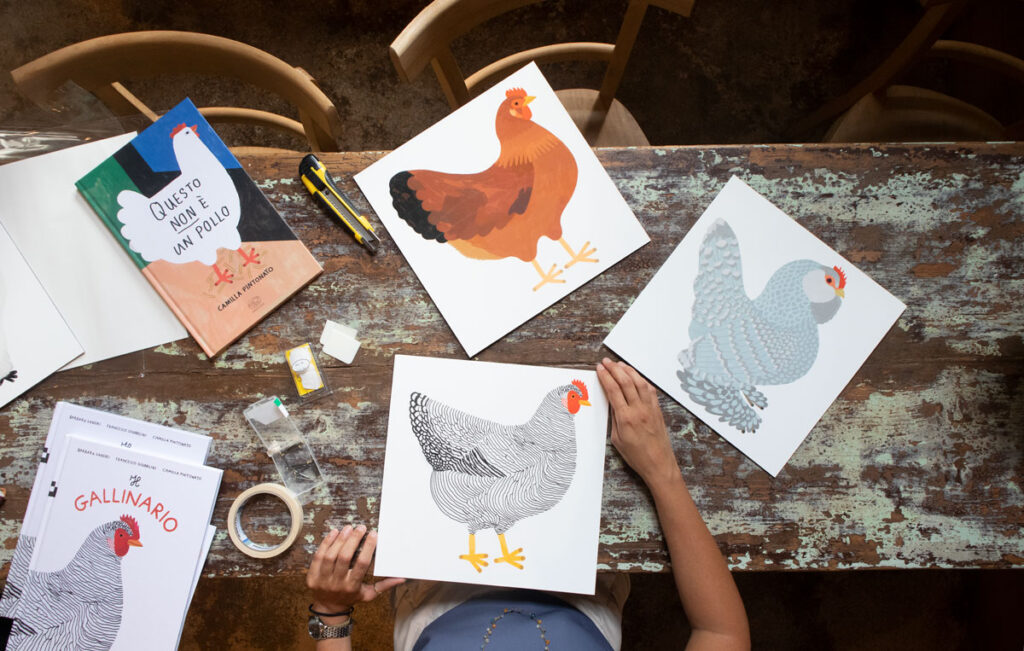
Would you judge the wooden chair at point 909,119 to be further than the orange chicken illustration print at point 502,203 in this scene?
Yes

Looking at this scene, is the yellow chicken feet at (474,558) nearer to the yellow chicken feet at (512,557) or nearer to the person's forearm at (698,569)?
the yellow chicken feet at (512,557)

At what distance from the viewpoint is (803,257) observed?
0.89m

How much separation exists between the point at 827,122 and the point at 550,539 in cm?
139

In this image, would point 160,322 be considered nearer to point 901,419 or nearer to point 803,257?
point 803,257

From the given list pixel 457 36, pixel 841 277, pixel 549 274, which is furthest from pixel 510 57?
pixel 841 277

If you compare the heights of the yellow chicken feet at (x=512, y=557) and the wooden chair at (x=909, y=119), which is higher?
the wooden chair at (x=909, y=119)

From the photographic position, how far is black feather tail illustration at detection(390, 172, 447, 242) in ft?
2.93

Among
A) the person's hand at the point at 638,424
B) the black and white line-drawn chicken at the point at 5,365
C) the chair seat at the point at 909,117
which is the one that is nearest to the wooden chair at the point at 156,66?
the black and white line-drawn chicken at the point at 5,365

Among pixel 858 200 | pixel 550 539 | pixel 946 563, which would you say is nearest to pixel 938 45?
pixel 858 200

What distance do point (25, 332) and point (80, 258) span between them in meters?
0.13

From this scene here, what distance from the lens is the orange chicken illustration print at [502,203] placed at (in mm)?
893

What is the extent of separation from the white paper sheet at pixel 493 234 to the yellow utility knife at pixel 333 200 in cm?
3

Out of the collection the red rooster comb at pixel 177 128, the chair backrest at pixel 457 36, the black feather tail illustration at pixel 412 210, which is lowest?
the black feather tail illustration at pixel 412 210

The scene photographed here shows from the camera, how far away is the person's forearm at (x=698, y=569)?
2.68ft
